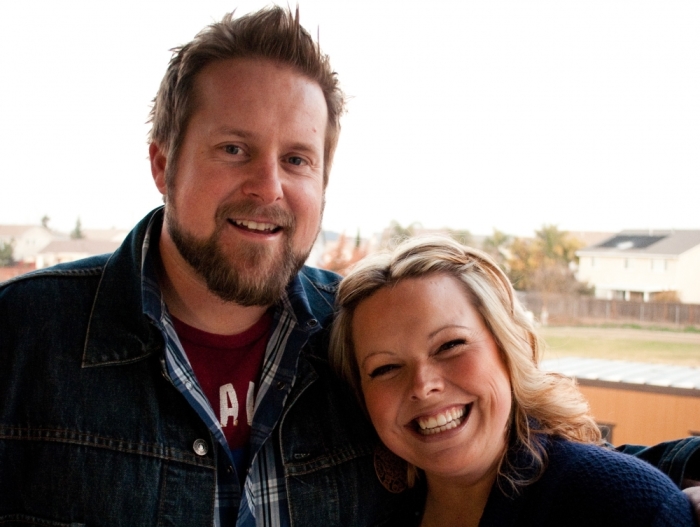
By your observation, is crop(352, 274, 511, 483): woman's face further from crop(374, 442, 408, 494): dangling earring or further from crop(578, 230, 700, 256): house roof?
crop(578, 230, 700, 256): house roof

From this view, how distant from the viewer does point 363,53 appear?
4.26m

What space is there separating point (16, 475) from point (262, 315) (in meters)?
0.62

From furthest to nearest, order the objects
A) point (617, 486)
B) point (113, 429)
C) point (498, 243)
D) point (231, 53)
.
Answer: point (498, 243), point (231, 53), point (113, 429), point (617, 486)

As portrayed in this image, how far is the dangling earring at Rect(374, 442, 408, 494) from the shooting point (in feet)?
4.85

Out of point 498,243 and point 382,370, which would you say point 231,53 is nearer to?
point 382,370

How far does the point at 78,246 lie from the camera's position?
3434 mm

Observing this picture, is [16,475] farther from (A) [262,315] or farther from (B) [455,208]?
(B) [455,208]

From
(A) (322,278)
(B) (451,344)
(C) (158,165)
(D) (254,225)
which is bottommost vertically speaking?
(B) (451,344)

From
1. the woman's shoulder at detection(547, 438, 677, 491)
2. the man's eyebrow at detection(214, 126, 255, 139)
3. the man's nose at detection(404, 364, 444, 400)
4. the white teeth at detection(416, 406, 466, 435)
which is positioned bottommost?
the woman's shoulder at detection(547, 438, 677, 491)

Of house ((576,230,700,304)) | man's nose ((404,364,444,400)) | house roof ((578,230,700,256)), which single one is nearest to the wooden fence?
house ((576,230,700,304))

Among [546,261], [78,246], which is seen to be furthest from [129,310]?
[546,261]

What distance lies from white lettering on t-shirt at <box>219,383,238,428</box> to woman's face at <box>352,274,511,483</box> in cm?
30

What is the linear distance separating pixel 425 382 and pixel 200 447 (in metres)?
0.48

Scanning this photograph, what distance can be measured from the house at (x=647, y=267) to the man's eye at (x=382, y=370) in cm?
244
